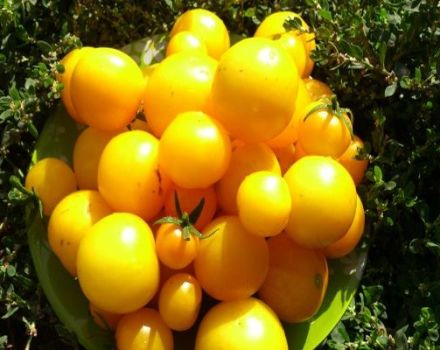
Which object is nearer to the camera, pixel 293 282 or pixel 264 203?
pixel 264 203

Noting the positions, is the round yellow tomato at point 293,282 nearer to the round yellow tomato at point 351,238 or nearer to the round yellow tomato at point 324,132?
the round yellow tomato at point 351,238

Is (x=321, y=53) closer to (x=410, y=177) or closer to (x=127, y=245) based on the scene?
(x=410, y=177)

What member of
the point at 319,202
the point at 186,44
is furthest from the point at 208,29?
the point at 319,202

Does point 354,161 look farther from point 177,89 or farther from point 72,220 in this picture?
point 72,220

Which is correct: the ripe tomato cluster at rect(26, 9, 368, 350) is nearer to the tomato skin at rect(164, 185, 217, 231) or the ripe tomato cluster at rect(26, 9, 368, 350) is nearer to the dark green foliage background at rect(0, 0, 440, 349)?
the tomato skin at rect(164, 185, 217, 231)

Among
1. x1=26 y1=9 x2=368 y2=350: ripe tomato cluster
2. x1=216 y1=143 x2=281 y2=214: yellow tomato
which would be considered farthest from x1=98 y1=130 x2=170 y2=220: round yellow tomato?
x1=216 y1=143 x2=281 y2=214: yellow tomato

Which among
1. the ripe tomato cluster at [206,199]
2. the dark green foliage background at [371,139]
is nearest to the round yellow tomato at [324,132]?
the ripe tomato cluster at [206,199]
